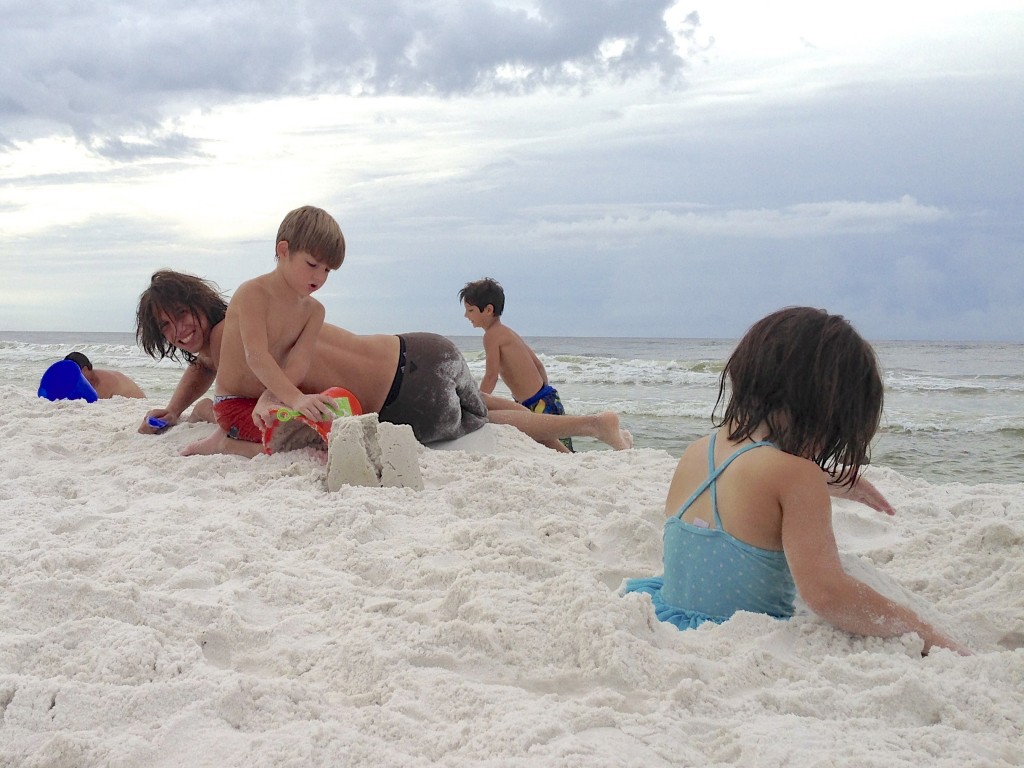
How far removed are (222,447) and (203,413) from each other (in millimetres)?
827

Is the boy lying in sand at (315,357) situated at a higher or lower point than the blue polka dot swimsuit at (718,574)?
higher

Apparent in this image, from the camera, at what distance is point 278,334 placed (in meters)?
4.00

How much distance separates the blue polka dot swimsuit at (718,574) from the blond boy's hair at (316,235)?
2.20 m

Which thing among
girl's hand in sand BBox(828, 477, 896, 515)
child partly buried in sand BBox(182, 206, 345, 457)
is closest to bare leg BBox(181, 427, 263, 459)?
child partly buried in sand BBox(182, 206, 345, 457)

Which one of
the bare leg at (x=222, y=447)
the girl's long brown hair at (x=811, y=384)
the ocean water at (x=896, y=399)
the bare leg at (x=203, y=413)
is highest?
the girl's long brown hair at (x=811, y=384)

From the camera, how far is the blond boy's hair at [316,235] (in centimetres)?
377

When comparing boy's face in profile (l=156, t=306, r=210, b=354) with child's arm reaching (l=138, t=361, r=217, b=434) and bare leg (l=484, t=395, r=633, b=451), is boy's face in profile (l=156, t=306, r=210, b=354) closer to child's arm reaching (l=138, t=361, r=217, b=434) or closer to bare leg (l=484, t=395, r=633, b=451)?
child's arm reaching (l=138, t=361, r=217, b=434)

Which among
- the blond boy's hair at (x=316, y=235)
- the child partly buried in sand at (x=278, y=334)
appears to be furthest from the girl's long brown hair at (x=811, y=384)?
the blond boy's hair at (x=316, y=235)

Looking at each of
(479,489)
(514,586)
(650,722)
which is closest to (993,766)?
(650,722)

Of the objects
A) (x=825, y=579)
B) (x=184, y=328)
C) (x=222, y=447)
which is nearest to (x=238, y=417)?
(x=222, y=447)

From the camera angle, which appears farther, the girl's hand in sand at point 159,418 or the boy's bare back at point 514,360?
the boy's bare back at point 514,360

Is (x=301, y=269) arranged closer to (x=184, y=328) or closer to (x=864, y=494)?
(x=184, y=328)

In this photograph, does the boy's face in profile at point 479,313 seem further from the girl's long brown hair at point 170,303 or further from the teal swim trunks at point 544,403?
the girl's long brown hair at point 170,303

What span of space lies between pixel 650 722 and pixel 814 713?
1.11 ft
